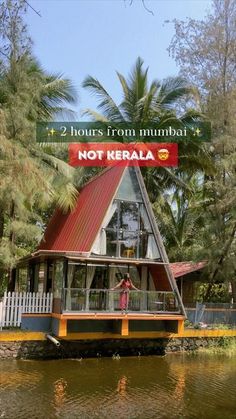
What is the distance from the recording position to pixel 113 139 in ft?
74.9

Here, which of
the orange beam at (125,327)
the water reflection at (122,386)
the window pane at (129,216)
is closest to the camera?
the water reflection at (122,386)

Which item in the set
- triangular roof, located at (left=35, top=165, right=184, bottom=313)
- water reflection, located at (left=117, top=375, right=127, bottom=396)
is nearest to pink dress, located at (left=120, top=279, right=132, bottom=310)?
triangular roof, located at (left=35, top=165, right=184, bottom=313)

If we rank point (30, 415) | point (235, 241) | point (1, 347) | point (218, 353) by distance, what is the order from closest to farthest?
point (30, 415)
point (1, 347)
point (218, 353)
point (235, 241)

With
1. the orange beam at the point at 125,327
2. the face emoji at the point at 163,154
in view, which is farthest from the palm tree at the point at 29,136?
the face emoji at the point at 163,154

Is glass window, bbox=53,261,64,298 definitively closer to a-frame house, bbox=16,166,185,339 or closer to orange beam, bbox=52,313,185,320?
a-frame house, bbox=16,166,185,339

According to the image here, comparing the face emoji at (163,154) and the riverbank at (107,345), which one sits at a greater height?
the face emoji at (163,154)

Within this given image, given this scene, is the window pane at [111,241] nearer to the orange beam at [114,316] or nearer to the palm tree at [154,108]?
the orange beam at [114,316]

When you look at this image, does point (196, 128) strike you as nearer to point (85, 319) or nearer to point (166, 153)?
point (166, 153)

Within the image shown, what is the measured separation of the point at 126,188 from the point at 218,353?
705 centimetres

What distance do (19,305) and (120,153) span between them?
28.6 feet

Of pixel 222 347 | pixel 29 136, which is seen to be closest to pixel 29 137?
pixel 29 136

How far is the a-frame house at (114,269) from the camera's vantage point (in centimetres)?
1580

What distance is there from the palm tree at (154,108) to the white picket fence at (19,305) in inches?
354

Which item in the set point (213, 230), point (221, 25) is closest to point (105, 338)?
point (213, 230)
